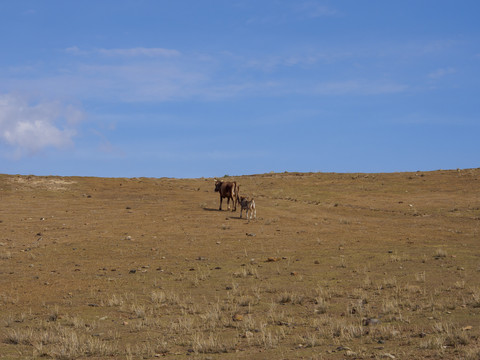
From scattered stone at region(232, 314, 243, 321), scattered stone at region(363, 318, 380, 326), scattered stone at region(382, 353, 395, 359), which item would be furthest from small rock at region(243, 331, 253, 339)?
scattered stone at region(382, 353, 395, 359)

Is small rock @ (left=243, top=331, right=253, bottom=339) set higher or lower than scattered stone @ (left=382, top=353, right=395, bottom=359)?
lower

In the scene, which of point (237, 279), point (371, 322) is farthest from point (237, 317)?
point (237, 279)

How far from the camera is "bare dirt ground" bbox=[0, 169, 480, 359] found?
11367 millimetres

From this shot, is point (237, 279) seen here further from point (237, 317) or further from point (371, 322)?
point (371, 322)

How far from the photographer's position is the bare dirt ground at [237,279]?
37.3 ft

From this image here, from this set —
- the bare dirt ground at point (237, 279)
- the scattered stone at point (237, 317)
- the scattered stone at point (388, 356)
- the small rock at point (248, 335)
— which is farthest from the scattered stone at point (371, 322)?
the scattered stone at point (237, 317)

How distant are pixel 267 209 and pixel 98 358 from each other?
90.2 ft

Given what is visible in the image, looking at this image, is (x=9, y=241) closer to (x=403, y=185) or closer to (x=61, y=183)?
(x=61, y=183)

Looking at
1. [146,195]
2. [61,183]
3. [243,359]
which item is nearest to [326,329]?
[243,359]

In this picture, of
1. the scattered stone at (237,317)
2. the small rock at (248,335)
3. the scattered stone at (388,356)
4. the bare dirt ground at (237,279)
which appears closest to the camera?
the scattered stone at (388,356)

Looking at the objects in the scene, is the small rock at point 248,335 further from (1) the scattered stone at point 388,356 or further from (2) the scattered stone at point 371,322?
(1) the scattered stone at point 388,356

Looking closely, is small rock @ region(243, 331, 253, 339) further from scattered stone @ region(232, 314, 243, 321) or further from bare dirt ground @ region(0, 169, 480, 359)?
scattered stone @ region(232, 314, 243, 321)

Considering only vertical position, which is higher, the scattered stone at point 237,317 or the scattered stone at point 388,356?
the scattered stone at point 388,356

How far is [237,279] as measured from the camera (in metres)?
19.1
